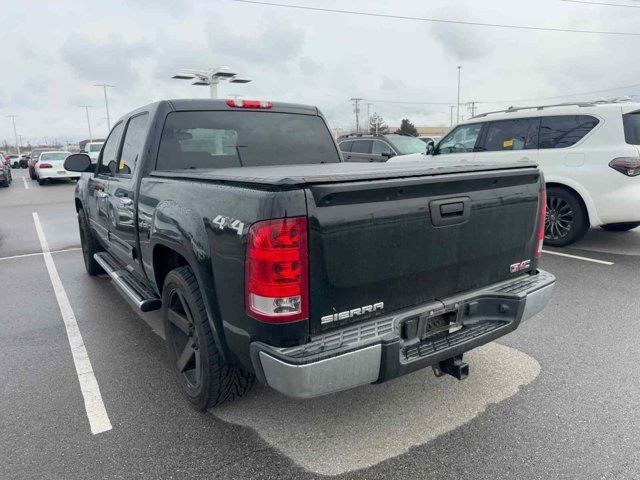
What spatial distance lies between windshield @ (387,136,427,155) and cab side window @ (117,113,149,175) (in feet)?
29.9

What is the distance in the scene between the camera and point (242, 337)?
2246 millimetres

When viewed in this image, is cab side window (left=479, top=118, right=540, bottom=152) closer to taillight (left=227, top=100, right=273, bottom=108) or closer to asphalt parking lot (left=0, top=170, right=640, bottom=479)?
asphalt parking lot (left=0, top=170, right=640, bottom=479)

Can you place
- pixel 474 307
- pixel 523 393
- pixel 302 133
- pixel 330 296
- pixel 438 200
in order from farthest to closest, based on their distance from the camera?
pixel 302 133, pixel 523 393, pixel 474 307, pixel 438 200, pixel 330 296

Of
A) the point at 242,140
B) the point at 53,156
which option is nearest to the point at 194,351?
the point at 242,140

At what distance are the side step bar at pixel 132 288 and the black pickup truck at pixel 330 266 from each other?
1.3 inches

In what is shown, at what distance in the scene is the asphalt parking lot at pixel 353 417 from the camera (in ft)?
7.85

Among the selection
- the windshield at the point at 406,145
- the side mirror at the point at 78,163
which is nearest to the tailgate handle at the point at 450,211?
the side mirror at the point at 78,163

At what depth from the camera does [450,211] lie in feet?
8.07

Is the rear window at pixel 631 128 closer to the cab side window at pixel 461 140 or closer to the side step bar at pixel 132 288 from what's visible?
the cab side window at pixel 461 140

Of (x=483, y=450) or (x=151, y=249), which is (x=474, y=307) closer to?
(x=483, y=450)

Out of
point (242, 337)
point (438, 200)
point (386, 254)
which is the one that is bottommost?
point (242, 337)

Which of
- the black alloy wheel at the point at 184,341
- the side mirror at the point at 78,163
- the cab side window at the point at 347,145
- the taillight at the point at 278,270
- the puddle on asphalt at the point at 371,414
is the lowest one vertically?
the puddle on asphalt at the point at 371,414

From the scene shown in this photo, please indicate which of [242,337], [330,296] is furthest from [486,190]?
[242,337]

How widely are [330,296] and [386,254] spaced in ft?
1.18
